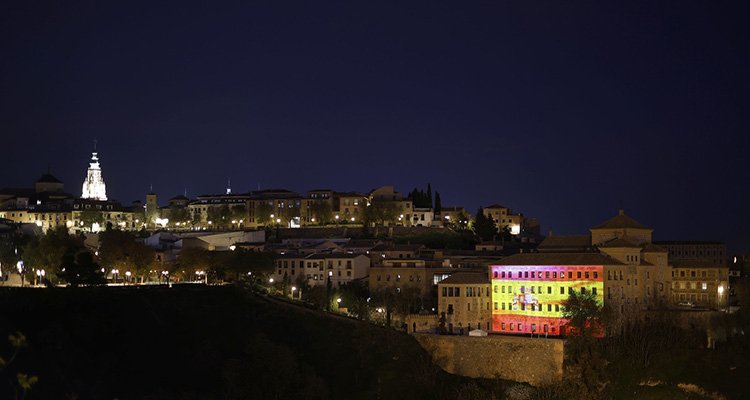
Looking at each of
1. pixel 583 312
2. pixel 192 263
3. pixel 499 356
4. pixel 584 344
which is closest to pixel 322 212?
pixel 192 263

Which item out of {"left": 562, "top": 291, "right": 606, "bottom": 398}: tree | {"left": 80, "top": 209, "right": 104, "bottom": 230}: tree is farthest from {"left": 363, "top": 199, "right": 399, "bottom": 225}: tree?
{"left": 562, "top": 291, "right": 606, "bottom": 398}: tree

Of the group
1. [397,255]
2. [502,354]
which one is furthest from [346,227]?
[502,354]

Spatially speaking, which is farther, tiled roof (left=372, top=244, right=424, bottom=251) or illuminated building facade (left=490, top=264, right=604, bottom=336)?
tiled roof (left=372, top=244, right=424, bottom=251)

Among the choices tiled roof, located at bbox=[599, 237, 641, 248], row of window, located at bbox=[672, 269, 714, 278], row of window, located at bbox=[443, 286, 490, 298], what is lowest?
row of window, located at bbox=[443, 286, 490, 298]

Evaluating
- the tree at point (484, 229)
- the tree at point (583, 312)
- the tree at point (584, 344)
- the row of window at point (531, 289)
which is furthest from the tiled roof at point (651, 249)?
the tree at point (484, 229)

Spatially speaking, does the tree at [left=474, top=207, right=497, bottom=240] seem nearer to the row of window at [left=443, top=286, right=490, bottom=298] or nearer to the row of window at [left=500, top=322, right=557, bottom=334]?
the row of window at [left=443, top=286, right=490, bottom=298]

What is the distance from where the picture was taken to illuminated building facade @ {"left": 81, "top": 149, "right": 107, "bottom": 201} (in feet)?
407

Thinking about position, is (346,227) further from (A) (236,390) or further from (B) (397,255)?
(A) (236,390)

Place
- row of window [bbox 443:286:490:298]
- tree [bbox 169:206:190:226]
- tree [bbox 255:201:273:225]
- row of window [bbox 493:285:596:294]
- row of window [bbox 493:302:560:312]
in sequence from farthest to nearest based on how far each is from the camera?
tree [bbox 169:206:190:226], tree [bbox 255:201:273:225], row of window [bbox 443:286:490:298], row of window [bbox 493:302:560:312], row of window [bbox 493:285:596:294]

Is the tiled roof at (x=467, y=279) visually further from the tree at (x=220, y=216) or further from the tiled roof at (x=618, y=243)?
the tree at (x=220, y=216)

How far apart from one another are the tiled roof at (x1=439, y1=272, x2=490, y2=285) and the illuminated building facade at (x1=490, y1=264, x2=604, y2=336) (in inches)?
23.9

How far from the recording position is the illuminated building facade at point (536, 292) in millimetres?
48156

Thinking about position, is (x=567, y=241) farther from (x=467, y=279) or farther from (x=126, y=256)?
(x=126, y=256)

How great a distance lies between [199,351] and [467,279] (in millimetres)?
17297
